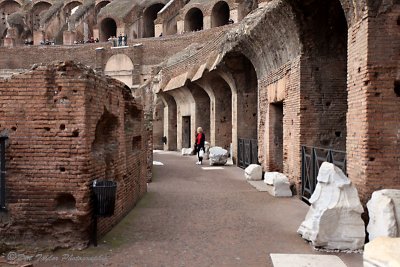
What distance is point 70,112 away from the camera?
17.5 ft

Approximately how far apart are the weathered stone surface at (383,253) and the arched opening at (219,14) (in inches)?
1227

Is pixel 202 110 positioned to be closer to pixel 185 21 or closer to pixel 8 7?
pixel 185 21

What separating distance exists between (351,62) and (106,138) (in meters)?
3.93

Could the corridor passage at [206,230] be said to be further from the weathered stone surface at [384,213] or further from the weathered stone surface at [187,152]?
the weathered stone surface at [187,152]

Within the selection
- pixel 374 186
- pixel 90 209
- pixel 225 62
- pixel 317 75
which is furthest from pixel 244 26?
pixel 90 209

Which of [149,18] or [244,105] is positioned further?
[149,18]

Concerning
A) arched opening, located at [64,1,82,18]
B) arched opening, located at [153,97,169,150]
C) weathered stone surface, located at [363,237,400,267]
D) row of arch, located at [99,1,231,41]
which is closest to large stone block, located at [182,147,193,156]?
arched opening, located at [153,97,169,150]

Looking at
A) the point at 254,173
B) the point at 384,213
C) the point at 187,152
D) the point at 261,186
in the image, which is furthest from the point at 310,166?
the point at 187,152

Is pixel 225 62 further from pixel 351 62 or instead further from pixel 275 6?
pixel 351 62

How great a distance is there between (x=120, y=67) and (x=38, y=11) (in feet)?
62.3

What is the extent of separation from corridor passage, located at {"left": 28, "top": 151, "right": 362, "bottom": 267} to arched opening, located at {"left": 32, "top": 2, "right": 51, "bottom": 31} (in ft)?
128

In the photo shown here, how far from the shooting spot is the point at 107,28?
134 feet

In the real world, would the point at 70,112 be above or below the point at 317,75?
below

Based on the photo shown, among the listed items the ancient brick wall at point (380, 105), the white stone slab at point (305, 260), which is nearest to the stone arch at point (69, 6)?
the ancient brick wall at point (380, 105)
